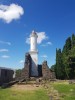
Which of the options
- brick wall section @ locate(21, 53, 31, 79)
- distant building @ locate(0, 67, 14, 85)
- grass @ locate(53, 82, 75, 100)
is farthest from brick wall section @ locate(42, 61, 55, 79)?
grass @ locate(53, 82, 75, 100)

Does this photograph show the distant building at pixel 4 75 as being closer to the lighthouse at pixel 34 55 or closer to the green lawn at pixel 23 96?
the lighthouse at pixel 34 55

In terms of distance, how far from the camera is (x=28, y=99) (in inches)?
859

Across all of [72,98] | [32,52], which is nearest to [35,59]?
[32,52]

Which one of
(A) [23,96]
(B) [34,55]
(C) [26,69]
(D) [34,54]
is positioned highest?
(D) [34,54]

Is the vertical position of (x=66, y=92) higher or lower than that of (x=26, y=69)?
lower

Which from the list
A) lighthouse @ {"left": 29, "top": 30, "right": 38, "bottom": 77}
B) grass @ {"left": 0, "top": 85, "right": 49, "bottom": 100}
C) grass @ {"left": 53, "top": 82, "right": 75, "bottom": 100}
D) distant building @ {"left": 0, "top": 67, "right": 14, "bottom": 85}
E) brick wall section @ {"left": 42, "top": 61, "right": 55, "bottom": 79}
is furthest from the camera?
lighthouse @ {"left": 29, "top": 30, "right": 38, "bottom": 77}

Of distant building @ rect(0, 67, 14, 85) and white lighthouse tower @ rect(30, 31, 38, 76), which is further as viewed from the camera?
white lighthouse tower @ rect(30, 31, 38, 76)

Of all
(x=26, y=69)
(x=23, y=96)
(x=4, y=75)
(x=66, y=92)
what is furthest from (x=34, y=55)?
(x=23, y=96)

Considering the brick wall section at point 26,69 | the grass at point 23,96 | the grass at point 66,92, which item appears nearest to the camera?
the grass at point 23,96

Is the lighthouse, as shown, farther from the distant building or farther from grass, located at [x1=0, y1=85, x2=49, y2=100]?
grass, located at [x1=0, y1=85, x2=49, y2=100]

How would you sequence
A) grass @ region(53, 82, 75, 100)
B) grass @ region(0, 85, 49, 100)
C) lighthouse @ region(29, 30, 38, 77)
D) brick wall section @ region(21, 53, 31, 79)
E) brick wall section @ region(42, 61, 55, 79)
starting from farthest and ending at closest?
lighthouse @ region(29, 30, 38, 77), brick wall section @ region(21, 53, 31, 79), brick wall section @ region(42, 61, 55, 79), grass @ region(53, 82, 75, 100), grass @ region(0, 85, 49, 100)

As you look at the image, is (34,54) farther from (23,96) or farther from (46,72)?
(23,96)

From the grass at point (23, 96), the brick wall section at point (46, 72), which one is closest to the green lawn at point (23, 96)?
the grass at point (23, 96)

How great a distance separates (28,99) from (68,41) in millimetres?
37324
